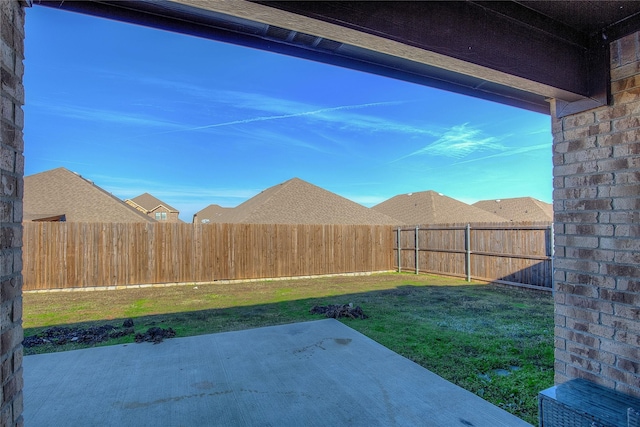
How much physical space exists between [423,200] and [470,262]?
9.67m

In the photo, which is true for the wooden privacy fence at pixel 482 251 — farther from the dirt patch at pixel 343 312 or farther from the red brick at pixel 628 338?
the red brick at pixel 628 338

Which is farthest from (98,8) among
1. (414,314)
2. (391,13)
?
(414,314)

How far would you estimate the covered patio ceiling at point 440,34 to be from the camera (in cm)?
154

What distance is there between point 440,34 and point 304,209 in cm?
1470

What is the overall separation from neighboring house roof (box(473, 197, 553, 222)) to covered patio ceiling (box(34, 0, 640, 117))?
21494 mm

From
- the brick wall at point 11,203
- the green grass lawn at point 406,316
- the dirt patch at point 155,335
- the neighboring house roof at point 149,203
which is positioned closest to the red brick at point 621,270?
the green grass lawn at point 406,316

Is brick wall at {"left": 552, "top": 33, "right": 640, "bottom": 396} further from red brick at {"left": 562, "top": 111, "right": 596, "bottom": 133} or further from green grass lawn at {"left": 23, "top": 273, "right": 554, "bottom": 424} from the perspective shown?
green grass lawn at {"left": 23, "top": 273, "right": 554, "bottom": 424}

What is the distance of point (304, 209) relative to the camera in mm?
16359

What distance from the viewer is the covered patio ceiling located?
1.54 metres

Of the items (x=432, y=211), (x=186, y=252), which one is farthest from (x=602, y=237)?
(x=432, y=211)

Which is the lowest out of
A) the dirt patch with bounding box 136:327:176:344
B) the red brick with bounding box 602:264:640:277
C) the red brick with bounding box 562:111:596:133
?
the dirt patch with bounding box 136:327:176:344

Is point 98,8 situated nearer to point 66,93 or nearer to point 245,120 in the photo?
point 66,93

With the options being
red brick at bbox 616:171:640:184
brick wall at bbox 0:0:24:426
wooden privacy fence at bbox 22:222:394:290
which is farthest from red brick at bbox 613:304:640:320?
wooden privacy fence at bbox 22:222:394:290

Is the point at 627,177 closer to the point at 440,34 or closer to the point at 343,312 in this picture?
the point at 440,34
